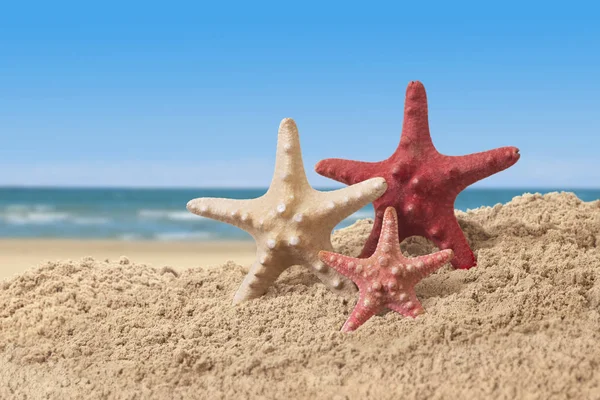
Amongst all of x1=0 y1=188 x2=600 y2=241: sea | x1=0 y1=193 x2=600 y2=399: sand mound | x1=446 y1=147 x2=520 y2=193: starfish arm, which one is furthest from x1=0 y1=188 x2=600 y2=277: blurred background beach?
x1=446 y1=147 x2=520 y2=193: starfish arm

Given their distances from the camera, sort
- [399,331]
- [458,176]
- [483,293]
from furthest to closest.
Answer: [458,176]
[483,293]
[399,331]

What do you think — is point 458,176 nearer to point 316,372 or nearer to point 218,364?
point 316,372

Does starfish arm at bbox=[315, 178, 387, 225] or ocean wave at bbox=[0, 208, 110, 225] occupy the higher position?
ocean wave at bbox=[0, 208, 110, 225]

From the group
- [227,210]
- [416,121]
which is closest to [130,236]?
[227,210]

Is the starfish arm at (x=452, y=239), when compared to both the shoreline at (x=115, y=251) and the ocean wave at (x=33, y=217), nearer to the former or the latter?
the shoreline at (x=115, y=251)

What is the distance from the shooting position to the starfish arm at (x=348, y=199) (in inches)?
117

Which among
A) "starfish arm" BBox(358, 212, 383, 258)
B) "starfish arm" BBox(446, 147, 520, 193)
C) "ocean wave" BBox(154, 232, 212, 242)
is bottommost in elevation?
"starfish arm" BBox(358, 212, 383, 258)

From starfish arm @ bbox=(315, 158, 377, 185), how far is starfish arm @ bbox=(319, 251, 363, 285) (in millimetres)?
630

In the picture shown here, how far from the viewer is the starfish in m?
2.78

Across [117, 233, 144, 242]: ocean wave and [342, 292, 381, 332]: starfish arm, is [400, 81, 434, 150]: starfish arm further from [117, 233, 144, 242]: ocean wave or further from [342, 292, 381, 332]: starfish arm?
[117, 233, 144, 242]: ocean wave

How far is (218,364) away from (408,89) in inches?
71.8

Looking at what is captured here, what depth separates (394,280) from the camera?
2787mm

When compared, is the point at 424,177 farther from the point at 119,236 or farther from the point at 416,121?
the point at 119,236

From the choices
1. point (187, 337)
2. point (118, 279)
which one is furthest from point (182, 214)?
point (187, 337)
